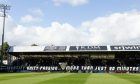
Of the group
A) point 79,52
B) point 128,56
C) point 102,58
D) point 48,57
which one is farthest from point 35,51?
point 128,56

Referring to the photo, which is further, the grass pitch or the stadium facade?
the stadium facade

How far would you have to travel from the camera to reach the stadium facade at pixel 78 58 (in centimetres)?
10107

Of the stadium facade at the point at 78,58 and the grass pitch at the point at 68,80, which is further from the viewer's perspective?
the stadium facade at the point at 78,58

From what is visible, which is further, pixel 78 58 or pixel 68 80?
pixel 78 58

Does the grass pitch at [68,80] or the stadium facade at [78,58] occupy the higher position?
the stadium facade at [78,58]

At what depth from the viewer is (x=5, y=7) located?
95.4m

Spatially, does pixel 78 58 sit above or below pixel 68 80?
above

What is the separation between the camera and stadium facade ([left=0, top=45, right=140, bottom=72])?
101m

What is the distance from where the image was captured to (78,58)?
10900cm

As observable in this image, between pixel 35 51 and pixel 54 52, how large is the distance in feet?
19.0

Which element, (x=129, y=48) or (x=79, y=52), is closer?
(x=129, y=48)

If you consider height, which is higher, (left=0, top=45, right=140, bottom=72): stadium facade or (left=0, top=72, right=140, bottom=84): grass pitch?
(left=0, top=45, right=140, bottom=72): stadium facade

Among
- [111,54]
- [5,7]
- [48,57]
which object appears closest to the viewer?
[5,7]

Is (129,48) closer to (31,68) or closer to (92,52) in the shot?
(92,52)
